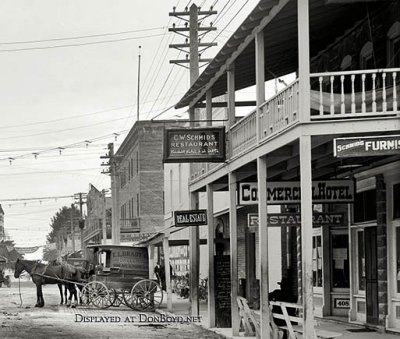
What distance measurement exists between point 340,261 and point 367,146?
1097cm

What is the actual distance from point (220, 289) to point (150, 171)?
4141 centimetres

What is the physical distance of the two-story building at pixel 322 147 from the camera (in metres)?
14.9

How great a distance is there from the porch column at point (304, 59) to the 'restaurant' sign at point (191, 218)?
974cm

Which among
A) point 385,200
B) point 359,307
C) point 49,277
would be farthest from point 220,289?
point 49,277

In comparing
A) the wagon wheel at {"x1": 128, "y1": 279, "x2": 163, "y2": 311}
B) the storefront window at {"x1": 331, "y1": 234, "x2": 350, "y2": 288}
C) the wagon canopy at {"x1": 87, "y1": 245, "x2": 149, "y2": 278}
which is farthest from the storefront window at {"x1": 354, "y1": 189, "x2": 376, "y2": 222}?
the wagon canopy at {"x1": 87, "y1": 245, "x2": 149, "y2": 278}

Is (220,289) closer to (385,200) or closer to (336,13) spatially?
(385,200)

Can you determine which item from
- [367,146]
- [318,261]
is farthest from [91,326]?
[367,146]

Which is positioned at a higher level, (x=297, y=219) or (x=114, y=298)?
(x=297, y=219)

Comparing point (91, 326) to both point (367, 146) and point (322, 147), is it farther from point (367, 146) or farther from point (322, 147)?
point (367, 146)

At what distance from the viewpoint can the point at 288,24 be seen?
709 inches

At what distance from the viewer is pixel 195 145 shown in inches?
825

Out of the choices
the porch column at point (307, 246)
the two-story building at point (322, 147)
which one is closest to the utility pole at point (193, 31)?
the two-story building at point (322, 147)

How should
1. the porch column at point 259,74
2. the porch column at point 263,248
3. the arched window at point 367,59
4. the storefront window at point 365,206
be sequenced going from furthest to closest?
the storefront window at point 365,206 < the arched window at point 367,59 < the porch column at point 259,74 < the porch column at point 263,248

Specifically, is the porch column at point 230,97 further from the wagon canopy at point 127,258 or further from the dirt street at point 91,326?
the wagon canopy at point 127,258
